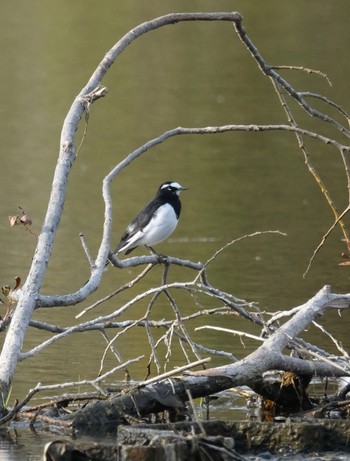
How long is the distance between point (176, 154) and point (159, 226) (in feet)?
26.7

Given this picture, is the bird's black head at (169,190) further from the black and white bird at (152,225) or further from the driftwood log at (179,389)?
the driftwood log at (179,389)

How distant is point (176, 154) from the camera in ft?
57.5

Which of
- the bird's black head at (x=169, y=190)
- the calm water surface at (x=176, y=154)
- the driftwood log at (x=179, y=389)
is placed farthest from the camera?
the calm water surface at (x=176, y=154)

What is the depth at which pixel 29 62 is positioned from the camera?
81.5 ft

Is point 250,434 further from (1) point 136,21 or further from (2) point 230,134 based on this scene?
(1) point 136,21

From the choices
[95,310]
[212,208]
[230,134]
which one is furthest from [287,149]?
[95,310]

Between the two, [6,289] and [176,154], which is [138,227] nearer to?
[6,289]

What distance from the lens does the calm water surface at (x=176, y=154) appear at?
10.6 meters

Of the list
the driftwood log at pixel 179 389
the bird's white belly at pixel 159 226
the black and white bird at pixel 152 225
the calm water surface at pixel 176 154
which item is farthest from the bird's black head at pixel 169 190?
the driftwood log at pixel 179 389

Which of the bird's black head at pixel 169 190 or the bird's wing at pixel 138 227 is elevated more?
the bird's black head at pixel 169 190

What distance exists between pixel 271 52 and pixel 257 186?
9.17 metres

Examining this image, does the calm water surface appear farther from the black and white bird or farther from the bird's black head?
the bird's black head

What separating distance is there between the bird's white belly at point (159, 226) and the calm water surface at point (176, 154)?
2.20ft

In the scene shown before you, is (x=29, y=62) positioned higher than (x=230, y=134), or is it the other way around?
(x=29, y=62)
